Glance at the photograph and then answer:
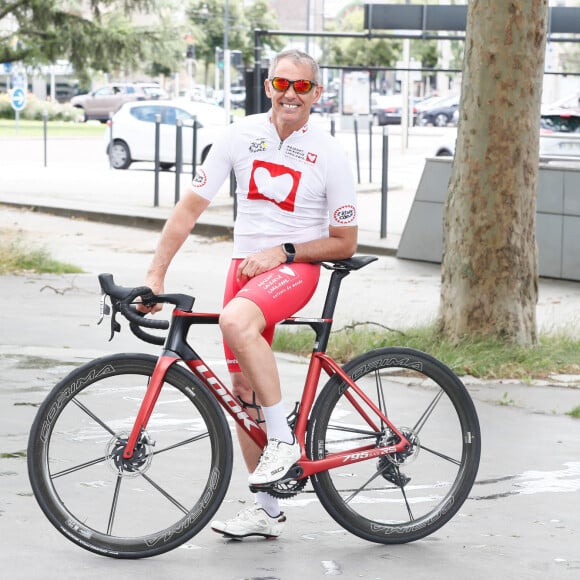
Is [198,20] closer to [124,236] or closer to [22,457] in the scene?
[124,236]

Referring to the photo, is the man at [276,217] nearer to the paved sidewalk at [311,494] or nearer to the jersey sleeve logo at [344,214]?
the jersey sleeve logo at [344,214]

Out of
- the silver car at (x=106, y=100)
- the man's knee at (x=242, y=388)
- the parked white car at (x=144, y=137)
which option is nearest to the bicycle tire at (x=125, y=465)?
the man's knee at (x=242, y=388)

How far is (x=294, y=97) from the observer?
4844 millimetres

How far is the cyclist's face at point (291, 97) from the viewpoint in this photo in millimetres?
4840

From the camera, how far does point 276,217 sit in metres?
4.92

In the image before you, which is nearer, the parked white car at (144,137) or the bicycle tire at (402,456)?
the bicycle tire at (402,456)

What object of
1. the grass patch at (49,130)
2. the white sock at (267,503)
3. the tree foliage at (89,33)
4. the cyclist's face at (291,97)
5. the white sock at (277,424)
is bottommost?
the grass patch at (49,130)

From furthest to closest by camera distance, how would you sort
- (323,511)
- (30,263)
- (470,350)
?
(30,263) < (470,350) < (323,511)

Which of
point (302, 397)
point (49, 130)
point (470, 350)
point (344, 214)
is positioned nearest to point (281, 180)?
point (344, 214)

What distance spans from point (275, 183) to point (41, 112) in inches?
2268

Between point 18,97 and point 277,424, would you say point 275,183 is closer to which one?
point 277,424

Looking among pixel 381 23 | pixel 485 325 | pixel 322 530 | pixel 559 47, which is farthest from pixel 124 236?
pixel 559 47

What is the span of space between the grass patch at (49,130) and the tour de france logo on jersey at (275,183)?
1543 inches

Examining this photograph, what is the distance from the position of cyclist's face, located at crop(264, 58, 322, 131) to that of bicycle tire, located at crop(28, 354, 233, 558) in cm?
91
